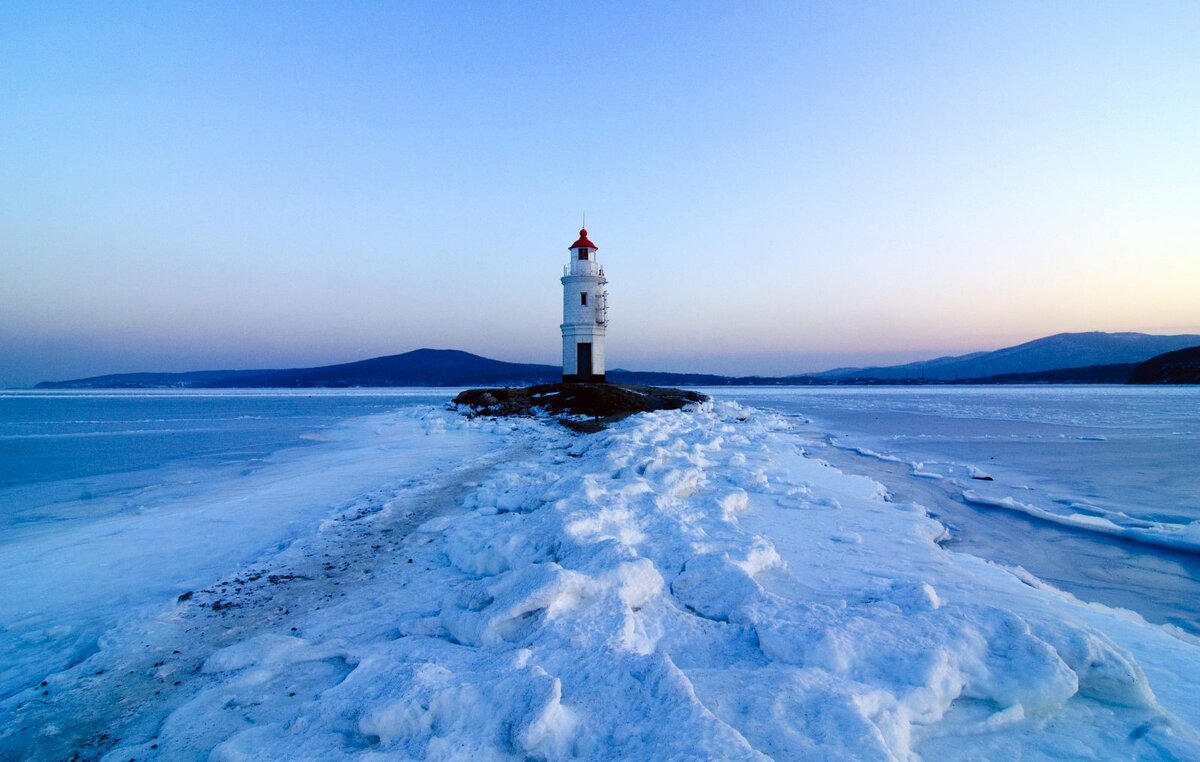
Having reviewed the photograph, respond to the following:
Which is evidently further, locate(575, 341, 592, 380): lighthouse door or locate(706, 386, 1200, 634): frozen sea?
locate(575, 341, 592, 380): lighthouse door

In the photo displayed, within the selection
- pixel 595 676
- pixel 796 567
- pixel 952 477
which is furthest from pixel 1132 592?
pixel 952 477

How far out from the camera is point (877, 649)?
2793 millimetres

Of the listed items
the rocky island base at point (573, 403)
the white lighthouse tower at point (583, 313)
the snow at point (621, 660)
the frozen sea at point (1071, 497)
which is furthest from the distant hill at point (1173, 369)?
the snow at point (621, 660)

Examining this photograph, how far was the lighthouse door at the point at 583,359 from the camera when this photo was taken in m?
26.5

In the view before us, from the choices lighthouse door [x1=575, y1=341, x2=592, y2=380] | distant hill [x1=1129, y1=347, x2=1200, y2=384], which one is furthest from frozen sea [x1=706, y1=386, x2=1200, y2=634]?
distant hill [x1=1129, y1=347, x2=1200, y2=384]

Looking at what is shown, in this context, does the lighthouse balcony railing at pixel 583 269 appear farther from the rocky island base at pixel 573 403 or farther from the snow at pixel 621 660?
the snow at pixel 621 660

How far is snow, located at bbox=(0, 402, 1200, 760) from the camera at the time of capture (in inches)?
87.8

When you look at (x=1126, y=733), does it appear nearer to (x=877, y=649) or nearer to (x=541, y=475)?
(x=877, y=649)

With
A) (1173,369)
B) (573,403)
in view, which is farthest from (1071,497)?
(1173,369)

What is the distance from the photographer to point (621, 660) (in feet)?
8.70

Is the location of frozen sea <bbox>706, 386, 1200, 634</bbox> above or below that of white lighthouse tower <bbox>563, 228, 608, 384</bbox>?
below

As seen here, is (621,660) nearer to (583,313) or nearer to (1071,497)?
(1071,497)

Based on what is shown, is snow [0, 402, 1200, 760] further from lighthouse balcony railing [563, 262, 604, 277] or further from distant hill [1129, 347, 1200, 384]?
distant hill [1129, 347, 1200, 384]

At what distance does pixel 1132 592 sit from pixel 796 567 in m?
2.39
